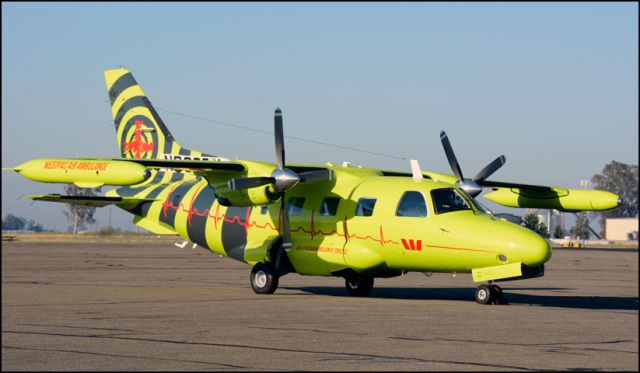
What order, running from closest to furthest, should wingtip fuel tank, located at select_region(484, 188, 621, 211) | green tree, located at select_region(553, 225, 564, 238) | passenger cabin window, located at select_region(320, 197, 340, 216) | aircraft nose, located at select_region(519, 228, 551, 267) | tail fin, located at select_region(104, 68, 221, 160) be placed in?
aircraft nose, located at select_region(519, 228, 551, 267)
passenger cabin window, located at select_region(320, 197, 340, 216)
wingtip fuel tank, located at select_region(484, 188, 621, 211)
tail fin, located at select_region(104, 68, 221, 160)
green tree, located at select_region(553, 225, 564, 238)

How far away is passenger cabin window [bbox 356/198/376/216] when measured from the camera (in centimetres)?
2489

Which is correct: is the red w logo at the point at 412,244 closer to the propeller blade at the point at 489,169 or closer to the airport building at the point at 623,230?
the propeller blade at the point at 489,169

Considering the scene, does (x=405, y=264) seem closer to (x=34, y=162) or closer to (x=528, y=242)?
(x=528, y=242)

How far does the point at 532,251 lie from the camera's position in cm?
2191

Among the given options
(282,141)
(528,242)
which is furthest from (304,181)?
(528,242)

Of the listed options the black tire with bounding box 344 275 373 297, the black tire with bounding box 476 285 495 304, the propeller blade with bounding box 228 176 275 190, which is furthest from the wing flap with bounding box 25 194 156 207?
the black tire with bounding box 476 285 495 304

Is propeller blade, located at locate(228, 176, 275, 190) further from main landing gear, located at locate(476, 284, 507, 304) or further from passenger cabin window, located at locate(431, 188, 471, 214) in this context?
main landing gear, located at locate(476, 284, 507, 304)

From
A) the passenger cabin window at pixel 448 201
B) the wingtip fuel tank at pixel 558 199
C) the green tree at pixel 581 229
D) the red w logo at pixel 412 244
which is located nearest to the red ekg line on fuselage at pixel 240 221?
the red w logo at pixel 412 244

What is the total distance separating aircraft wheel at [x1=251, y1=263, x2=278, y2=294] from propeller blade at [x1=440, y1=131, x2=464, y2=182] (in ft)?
19.5

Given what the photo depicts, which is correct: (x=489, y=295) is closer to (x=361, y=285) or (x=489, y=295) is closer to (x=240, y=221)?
(x=361, y=285)

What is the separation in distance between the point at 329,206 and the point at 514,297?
18.3 feet

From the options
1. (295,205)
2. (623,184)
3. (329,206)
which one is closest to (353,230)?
(329,206)

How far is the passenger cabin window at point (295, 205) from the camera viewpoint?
26.5 m

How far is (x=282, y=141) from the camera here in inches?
1005
